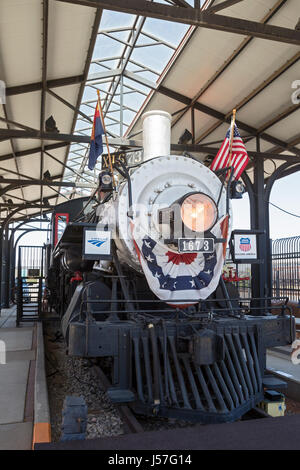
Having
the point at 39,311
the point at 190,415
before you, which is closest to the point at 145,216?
the point at 190,415

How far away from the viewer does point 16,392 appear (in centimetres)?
446

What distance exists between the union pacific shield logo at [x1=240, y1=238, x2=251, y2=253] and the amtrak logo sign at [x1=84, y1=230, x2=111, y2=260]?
62.4 inches

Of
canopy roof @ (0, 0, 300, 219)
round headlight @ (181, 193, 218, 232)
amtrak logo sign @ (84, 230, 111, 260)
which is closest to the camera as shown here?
round headlight @ (181, 193, 218, 232)

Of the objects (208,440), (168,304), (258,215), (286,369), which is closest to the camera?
(208,440)

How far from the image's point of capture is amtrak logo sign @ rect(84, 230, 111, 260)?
373 cm

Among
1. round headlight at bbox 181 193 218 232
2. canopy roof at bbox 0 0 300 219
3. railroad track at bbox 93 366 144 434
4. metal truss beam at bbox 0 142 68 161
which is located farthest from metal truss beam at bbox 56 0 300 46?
metal truss beam at bbox 0 142 68 161

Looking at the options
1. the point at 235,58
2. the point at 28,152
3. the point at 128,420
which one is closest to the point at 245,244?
the point at 128,420

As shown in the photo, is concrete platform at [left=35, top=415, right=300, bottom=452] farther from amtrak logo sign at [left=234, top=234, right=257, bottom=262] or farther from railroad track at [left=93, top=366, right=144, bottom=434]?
amtrak logo sign at [left=234, top=234, right=257, bottom=262]

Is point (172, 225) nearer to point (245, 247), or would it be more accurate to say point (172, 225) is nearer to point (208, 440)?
point (245, 247)

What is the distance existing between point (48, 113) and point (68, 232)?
228 inches

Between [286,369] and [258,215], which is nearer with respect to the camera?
[286,369]

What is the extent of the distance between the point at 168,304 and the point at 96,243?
987 millimetres

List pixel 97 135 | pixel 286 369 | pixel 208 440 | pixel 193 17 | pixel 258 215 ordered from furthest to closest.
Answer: pixel 258 215
pixel 286 369
pixel 97 135
pixel 193 17
pixel 208 440
